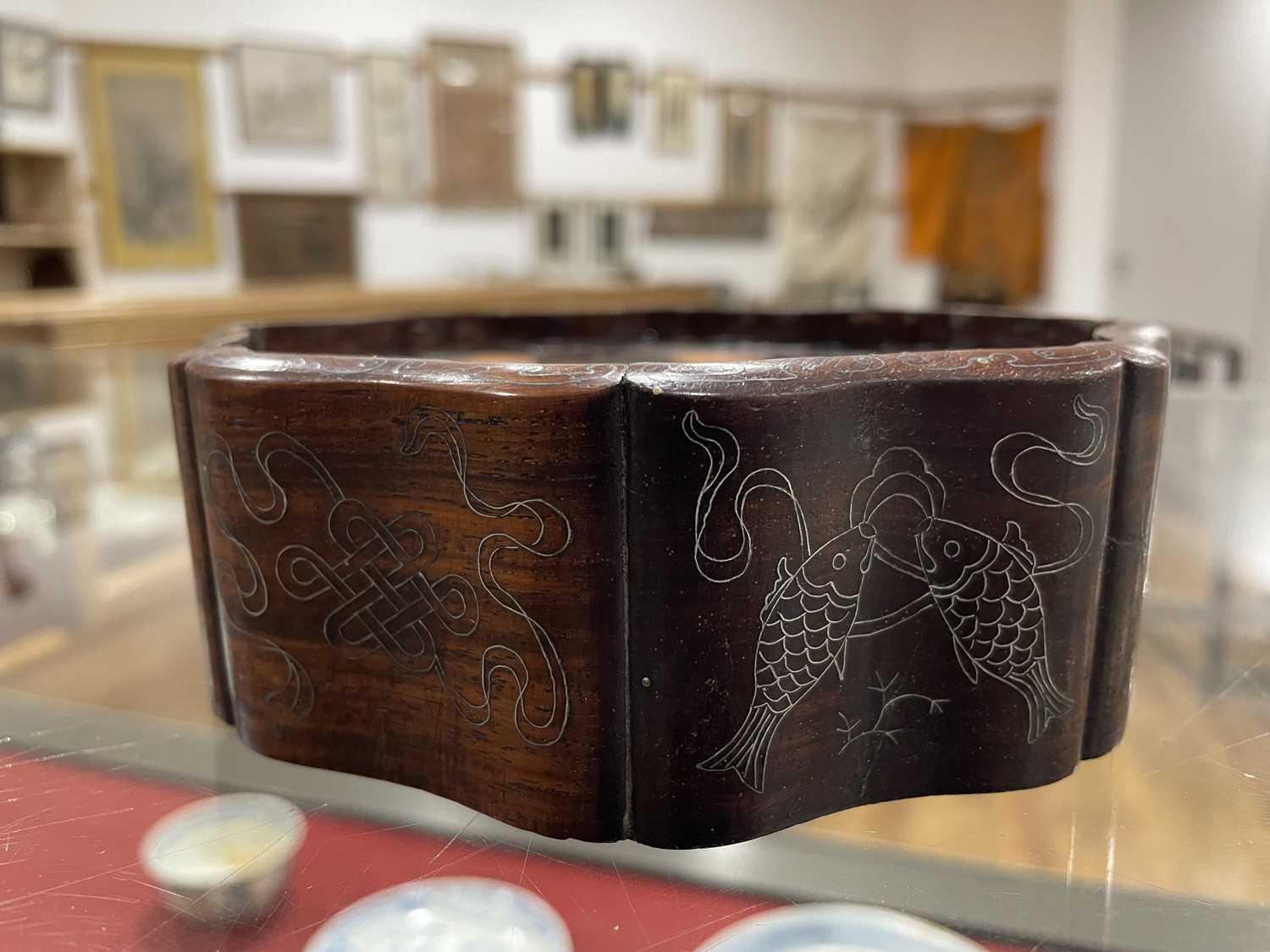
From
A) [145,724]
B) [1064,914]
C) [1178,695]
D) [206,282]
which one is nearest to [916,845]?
[1064,914]

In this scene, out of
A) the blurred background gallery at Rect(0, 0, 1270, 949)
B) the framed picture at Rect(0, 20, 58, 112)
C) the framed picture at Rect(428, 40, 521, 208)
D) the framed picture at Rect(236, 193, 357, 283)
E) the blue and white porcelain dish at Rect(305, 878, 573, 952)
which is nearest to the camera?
the blue and white porcelain dish at Rect(305, 878, 573, 952)

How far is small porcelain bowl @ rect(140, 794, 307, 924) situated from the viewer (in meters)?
0.70

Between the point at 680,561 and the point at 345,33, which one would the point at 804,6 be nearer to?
the point at 345,33

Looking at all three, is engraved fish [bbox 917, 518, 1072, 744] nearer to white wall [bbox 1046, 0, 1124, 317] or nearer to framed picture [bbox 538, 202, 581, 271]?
white wall [bbox 1046, 0, 1124, 317]

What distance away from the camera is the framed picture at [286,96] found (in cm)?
471

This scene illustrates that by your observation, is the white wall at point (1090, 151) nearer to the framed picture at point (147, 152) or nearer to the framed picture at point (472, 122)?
the framed picture at point (472, 122)

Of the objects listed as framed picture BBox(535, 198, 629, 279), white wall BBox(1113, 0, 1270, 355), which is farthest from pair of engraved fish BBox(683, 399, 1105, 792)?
framed picture BBox(535, 198, 629, 279)

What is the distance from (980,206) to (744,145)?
1590 millimetres

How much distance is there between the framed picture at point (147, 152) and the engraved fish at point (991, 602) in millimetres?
4702

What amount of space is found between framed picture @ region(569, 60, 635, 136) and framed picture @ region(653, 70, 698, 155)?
200 millimetres

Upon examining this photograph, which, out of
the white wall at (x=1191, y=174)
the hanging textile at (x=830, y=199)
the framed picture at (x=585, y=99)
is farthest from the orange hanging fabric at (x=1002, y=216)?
the framed picture at (x=585, y=99)

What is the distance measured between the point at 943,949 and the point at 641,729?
0.83 feet

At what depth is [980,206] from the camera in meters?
6.34

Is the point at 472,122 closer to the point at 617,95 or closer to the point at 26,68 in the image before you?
the point at 617,95
